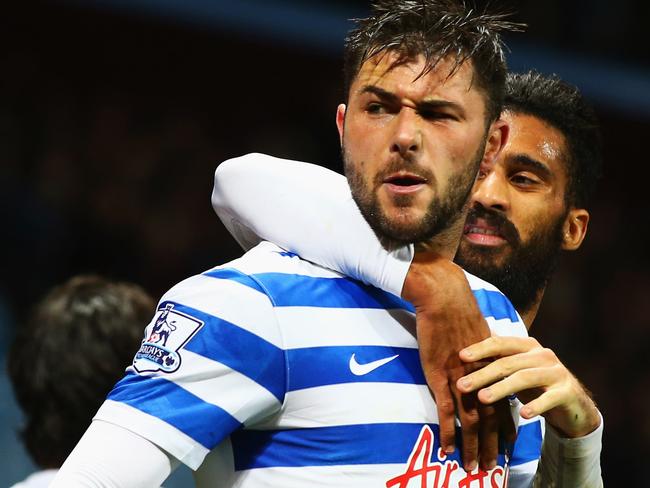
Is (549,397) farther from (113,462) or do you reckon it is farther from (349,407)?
(113,462)

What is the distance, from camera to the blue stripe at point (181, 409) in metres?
1.43

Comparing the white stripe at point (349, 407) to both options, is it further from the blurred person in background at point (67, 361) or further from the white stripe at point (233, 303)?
the blurred person in background at point (67, 361)

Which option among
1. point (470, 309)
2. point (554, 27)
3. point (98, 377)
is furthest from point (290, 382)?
point (554, 27)

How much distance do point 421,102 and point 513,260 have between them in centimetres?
72

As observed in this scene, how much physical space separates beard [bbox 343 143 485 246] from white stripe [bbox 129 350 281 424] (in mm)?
315

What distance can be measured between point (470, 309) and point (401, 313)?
10cm

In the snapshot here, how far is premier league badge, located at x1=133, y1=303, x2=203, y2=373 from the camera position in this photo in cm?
146

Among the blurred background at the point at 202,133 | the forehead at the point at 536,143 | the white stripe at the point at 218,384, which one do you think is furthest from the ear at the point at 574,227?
the blurred background at the point at 202,133

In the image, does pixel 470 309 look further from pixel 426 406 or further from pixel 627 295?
pixel 627 295

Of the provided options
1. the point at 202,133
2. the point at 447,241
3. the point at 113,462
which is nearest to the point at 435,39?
the point at 447,241

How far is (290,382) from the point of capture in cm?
149

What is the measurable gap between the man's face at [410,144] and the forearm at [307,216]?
0.03 meters

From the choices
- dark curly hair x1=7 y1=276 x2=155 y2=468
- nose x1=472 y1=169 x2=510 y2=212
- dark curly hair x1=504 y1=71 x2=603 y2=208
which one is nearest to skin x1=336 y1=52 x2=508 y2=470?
nose x1=472 y1=169 x2=510 y2=212

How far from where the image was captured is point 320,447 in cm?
150
